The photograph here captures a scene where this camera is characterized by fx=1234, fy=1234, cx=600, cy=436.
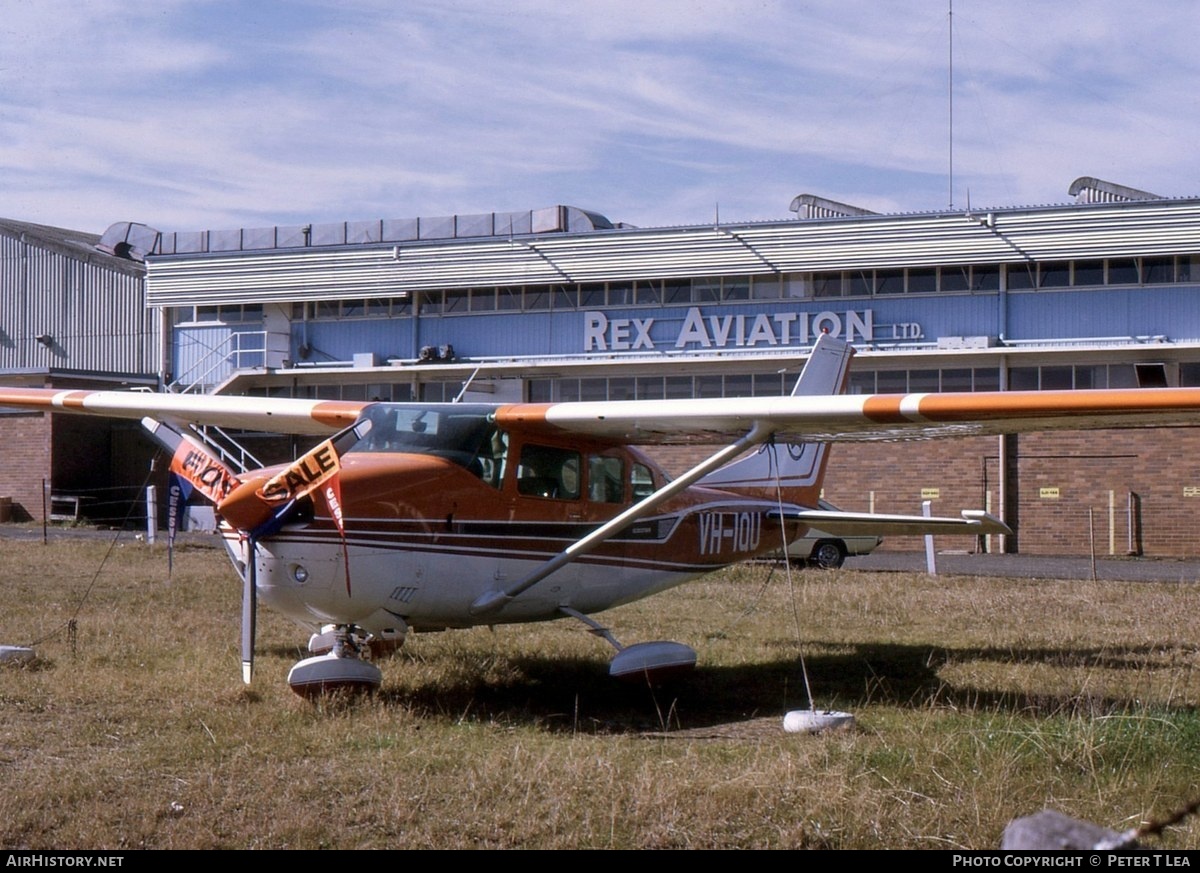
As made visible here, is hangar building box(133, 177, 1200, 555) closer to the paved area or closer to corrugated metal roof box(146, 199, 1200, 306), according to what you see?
corrugated metal roof box(146, 199, 1200, 306)

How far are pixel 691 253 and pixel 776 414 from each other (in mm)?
21797

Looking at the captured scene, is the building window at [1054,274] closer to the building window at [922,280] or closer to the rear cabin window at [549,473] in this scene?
the building window at [922,280]

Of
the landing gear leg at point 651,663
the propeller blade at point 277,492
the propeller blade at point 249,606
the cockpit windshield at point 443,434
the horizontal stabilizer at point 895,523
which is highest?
the cockpit windshield at point 443,434

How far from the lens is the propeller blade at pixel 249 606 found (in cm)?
895

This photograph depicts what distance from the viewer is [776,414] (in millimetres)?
9453

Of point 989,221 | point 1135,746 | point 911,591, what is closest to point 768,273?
point 989,221

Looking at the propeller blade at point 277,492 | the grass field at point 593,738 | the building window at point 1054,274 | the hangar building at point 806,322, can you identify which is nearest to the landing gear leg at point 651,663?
the grass field at point 593,738

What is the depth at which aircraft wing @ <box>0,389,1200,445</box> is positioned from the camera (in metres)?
8.55

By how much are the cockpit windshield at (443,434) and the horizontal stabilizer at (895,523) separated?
4.36m

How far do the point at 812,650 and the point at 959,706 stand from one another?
3317 millimetres

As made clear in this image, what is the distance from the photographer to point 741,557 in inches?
509

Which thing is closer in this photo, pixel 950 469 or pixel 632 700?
pixel 632 700

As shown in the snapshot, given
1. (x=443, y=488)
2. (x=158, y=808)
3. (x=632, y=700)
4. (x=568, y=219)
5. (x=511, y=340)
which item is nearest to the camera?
(x=158, y=808)

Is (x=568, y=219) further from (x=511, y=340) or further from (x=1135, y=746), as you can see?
(x=1135, y=746)
